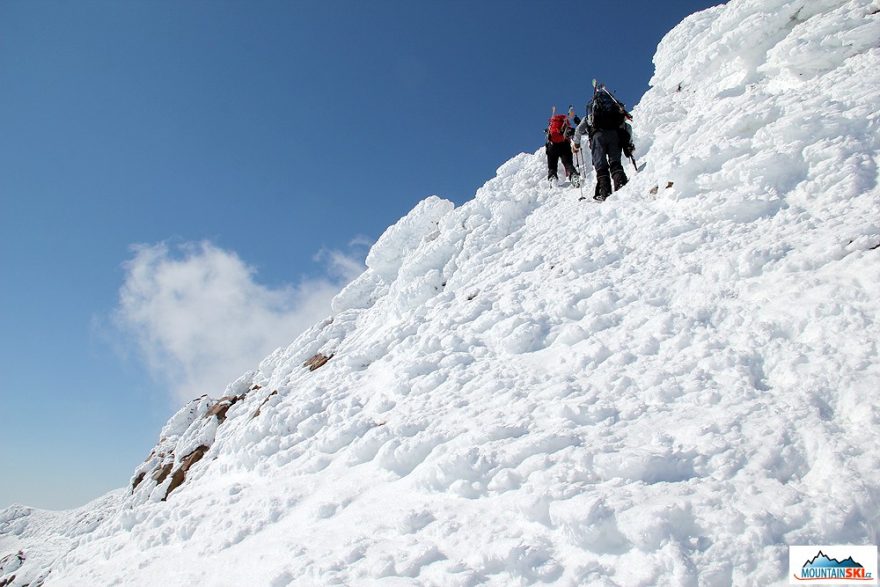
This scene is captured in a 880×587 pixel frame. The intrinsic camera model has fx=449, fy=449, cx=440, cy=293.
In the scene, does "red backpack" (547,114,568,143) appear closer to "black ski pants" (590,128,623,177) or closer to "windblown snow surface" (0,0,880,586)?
"windblown snow surface" (0,0,880,586)

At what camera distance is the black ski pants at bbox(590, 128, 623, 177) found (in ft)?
36.9

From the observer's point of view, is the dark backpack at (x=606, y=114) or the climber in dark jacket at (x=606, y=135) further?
the dark backpack at (x=606, y=114)

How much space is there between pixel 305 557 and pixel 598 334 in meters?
4.85

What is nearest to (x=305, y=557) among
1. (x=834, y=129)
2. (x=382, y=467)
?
(x=382, y=467)

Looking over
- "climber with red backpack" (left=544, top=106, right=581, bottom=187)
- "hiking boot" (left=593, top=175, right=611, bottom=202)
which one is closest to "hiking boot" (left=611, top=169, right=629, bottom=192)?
"hiking boot" (left=593, top=175, right=611, bottom=202)

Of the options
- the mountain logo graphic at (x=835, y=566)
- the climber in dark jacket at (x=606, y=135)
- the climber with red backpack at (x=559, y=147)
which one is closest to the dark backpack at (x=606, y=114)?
the climber in dark jacket at (x=606, y=135)

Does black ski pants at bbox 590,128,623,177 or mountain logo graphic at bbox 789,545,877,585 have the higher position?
black ski pants at bbox 590,128,623,177

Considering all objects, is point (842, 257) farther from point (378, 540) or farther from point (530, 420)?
point (378, 540)

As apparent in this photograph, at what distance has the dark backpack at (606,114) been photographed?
37.4 ft

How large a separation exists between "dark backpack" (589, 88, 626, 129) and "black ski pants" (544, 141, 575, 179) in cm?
240

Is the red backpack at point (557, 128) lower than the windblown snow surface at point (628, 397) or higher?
higher

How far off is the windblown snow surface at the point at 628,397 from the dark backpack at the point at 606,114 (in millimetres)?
1396

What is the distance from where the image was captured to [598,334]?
6.75m

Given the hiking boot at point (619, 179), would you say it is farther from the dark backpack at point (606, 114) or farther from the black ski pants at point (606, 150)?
the dark backpack at point (606, 114)
